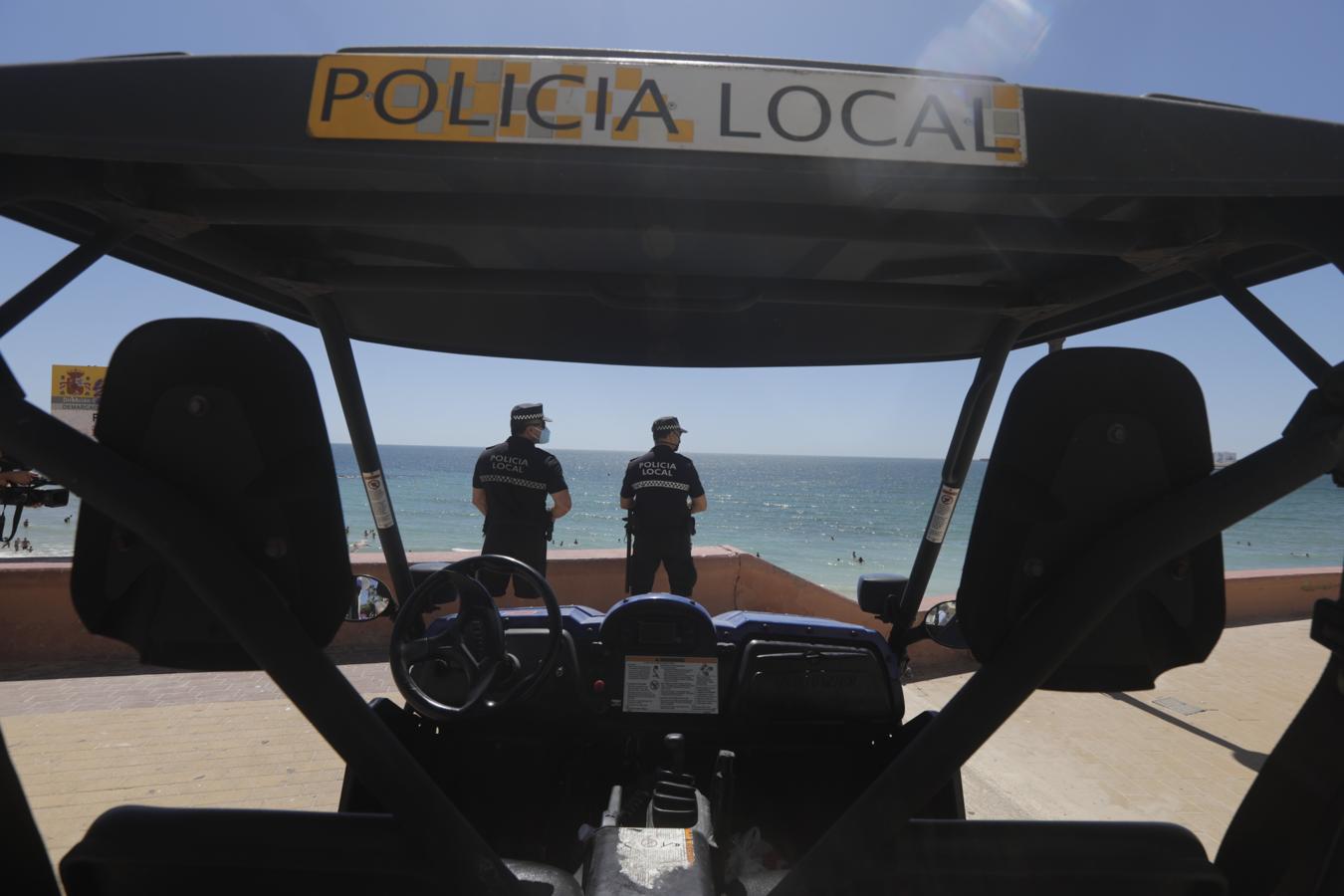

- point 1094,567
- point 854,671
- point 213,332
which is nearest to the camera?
point 1094,567

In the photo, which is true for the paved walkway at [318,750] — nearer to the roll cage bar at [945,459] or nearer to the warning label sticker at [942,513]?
the roll cage bar at [945,459]

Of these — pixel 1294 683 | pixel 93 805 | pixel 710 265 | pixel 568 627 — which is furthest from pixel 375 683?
pixel 1294 683

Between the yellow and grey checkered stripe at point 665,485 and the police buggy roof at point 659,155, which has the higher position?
the police buggy roof at point 659,155

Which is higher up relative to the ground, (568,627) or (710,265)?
(710,265)

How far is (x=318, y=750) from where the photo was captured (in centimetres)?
417

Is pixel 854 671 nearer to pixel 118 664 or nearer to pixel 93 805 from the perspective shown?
pixel 93 805

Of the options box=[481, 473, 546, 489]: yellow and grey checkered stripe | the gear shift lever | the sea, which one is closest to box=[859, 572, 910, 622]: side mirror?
the gear shift lever

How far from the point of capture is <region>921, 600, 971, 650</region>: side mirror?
2219mm

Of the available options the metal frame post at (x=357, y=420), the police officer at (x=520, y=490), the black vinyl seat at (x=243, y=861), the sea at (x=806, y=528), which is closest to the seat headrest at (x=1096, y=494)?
the black vinyl seat at (x=243, y=861)

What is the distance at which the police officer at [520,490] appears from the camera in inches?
216

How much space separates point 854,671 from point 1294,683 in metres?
5.88

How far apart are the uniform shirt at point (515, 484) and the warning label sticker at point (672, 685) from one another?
3.28 meters

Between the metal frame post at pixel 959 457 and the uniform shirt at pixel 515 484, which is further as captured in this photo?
the uniform shirt at pixel 515 484

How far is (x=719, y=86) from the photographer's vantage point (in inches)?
42.1
